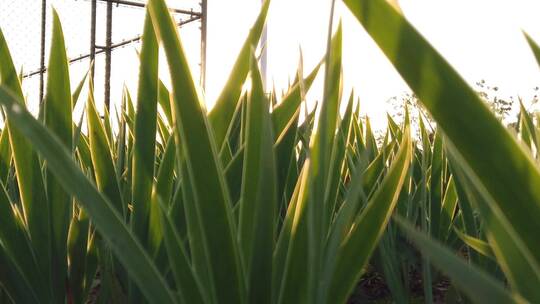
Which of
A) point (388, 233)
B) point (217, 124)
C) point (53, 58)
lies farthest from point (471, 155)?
point (388, 233)

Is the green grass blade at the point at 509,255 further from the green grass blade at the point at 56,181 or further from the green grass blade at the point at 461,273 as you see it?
the green grass blade at the point at 56,181

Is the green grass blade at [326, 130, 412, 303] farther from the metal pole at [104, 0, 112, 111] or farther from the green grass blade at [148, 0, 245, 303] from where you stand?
the metal pole at [104, 0, 112, 111]

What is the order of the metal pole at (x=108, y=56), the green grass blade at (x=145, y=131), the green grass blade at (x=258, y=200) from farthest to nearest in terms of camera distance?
the metal pole at (x=108, y=56) → the green grass blade at (x=145, y=131) → the green grass blade at (x=258, y=200)

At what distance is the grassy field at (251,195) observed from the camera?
9.1 inches

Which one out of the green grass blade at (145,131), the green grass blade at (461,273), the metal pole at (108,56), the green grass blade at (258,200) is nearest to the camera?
the green grass blade at (461,273)

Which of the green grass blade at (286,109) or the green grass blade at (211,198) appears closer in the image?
the green grass blade at (211,198)

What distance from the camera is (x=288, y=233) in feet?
1.29

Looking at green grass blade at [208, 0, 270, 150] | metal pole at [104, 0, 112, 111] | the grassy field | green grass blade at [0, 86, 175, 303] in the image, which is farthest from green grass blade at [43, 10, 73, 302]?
metal pole at [104, 0, 112, 111]

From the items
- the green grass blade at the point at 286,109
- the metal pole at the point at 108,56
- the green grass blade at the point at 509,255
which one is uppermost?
the metal pole at the point at 108,56

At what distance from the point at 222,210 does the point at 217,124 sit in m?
0.18

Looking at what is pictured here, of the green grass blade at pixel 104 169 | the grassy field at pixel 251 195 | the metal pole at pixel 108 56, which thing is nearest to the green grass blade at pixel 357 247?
the grassy field at pixel 251 195

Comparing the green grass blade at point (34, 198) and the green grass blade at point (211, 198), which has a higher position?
the green grass blade at point (34, 198)

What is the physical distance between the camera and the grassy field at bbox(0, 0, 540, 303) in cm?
23

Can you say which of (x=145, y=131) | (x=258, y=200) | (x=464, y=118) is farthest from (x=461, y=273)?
(x=145, y=131)
